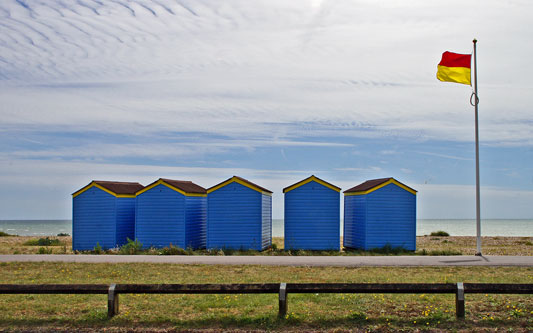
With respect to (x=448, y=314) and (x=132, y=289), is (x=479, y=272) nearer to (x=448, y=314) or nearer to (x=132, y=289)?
(x=448, y=314)

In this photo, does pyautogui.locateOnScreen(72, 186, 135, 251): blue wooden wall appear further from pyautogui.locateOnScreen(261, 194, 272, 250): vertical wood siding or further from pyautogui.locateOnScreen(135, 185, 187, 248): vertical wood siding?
pyautogui.locateOnScreen(261, 194, 272, 250): vertical wood siding

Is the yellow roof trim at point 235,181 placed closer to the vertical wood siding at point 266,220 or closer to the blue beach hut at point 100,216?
the vertical wood siding at point 266,220

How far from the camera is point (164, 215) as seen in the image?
2475 cm

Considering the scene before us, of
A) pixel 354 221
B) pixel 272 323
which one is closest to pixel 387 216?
pixel 354 221

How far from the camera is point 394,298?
11.4 metres

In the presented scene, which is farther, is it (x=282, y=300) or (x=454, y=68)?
(x=454, y=68)

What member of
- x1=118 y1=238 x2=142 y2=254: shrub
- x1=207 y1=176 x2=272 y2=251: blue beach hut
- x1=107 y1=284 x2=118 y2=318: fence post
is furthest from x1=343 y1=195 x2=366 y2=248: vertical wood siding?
x1=107 y1=284 x2=118 y2=318: fence post

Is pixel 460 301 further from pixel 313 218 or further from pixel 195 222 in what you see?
pixel 195 222

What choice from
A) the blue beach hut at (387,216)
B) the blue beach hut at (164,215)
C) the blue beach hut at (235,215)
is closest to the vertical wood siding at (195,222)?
the blue beach hut at (164,215)

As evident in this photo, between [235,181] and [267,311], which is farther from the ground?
[235,181]

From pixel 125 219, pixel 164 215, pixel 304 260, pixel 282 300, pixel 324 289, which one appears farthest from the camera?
pixel 125 219

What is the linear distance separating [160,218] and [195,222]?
1.94m

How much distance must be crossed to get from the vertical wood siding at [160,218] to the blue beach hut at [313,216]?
186 inches

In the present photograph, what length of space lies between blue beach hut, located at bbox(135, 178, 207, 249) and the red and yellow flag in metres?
12.0
